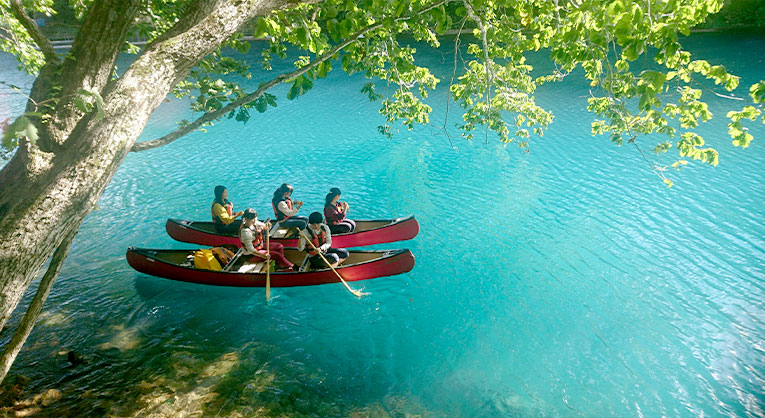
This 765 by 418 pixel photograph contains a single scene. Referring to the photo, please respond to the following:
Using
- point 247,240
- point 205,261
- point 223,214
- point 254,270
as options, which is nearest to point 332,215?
point 247,240

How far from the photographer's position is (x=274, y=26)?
5793mm

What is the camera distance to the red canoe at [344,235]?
10367 millimetres

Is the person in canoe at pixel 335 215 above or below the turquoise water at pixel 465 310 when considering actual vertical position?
above

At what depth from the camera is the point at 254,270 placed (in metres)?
8.82

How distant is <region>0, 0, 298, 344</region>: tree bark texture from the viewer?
9.32ft

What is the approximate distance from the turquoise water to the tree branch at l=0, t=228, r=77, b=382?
2.54 m

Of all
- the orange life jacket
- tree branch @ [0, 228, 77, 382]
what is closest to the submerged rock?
tree branch @ [0, 228, 77, 382]

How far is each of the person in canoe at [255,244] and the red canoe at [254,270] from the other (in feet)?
1.10

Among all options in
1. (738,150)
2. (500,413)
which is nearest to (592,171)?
(738,150)

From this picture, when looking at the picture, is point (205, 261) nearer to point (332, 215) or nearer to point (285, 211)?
point (285, 211)

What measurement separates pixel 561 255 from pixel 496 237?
173cm

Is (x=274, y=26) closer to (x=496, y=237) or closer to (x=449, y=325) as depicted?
(x=449, y=325)

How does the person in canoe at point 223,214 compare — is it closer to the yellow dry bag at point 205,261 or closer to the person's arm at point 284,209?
the person's arm at point 284,209

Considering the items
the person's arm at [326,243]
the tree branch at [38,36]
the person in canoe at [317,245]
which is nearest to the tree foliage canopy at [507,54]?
the tree branch at [38,36]
